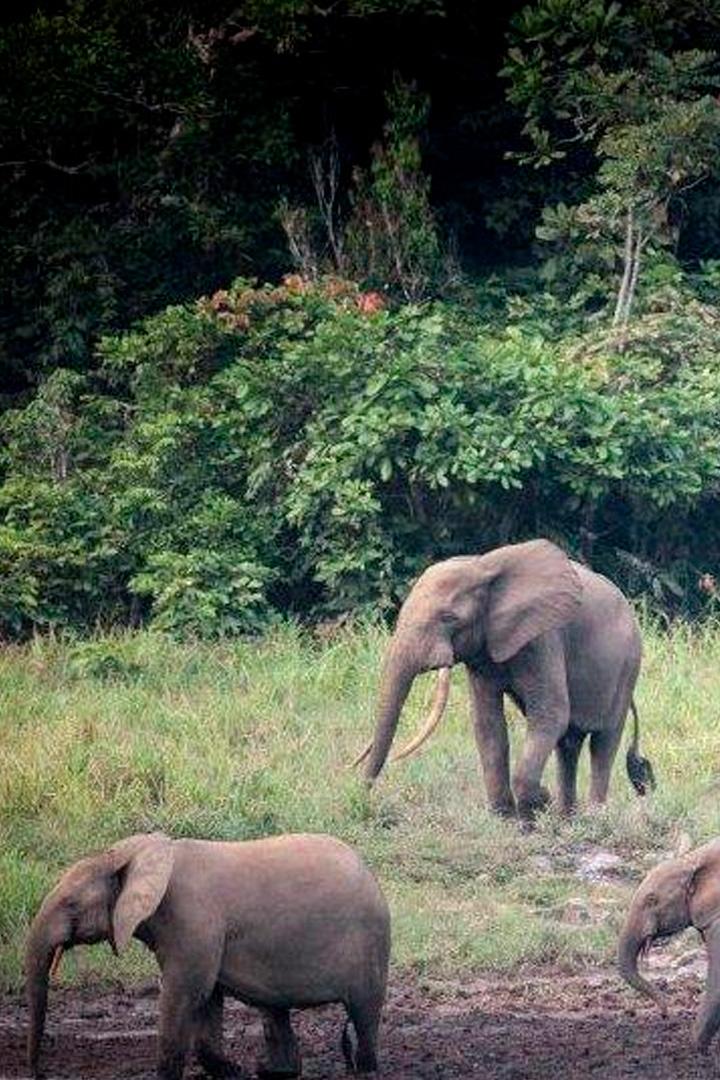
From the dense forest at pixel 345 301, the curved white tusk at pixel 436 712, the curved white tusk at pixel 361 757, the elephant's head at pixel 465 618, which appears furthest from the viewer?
the dense forest at pixel 345 301

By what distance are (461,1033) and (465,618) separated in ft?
9.97

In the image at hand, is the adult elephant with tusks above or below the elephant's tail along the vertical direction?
above

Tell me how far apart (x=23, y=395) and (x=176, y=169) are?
1872 millimetres

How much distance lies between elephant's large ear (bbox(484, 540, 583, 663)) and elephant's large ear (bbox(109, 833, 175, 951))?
386cm

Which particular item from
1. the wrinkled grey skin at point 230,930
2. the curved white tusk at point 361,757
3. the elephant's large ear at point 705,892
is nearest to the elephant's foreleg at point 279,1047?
Result: the wrinkled grey skin at point 230,930

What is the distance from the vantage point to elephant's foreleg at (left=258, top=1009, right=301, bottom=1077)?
25.5ft

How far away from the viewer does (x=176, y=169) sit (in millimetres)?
18484

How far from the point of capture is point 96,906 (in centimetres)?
748

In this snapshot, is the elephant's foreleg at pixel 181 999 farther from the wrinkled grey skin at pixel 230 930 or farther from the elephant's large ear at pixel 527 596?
the elephant's large ear at pixel 527 596

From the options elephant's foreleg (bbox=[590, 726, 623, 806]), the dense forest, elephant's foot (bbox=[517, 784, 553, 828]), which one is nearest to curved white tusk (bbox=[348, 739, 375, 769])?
elephant's foot (bbox=[517, 784, 553, 828])

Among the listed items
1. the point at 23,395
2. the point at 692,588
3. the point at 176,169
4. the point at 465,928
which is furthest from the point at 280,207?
the point at 465,928

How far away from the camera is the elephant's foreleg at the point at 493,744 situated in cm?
1140

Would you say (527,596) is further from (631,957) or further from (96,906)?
(96,906)

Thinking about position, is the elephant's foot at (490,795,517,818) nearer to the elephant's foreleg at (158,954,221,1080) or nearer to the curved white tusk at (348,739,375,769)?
the curved white tusk at (348,739,375,769)
